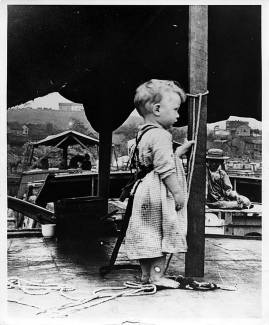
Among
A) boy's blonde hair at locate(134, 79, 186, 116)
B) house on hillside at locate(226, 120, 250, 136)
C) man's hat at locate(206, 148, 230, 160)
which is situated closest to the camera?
boy's blonde hair at locate(134, 79, 186, 116)

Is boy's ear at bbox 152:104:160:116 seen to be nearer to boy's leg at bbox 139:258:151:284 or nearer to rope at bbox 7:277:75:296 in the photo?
boy's leg at bbox 139:258:151:284

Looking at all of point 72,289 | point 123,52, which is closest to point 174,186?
point 72,289

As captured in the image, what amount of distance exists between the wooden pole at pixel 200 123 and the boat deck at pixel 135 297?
0.27 m

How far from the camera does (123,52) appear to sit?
136 inches

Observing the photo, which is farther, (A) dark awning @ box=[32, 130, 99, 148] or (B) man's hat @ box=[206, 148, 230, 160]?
(B) man's hat @ box=[206, 148, 230, 160]

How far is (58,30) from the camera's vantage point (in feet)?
9.93

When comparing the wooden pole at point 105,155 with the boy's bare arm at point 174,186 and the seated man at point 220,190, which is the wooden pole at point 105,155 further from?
the boy's bare arm at point 174,186

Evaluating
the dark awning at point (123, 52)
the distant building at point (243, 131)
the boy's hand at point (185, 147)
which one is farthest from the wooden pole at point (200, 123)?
the distant building at point (243, 131)

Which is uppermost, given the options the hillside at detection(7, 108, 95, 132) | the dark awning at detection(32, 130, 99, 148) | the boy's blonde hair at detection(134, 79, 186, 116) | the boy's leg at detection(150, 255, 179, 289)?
the boy's blonde hair at detection(134, 79, 186, 116)

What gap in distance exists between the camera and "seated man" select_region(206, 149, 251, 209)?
3254mm

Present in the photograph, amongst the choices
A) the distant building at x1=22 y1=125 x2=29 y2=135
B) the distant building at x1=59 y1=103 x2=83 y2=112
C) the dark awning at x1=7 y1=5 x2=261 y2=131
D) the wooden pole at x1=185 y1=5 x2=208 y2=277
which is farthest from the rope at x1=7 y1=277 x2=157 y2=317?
the distant building at x1=59 y1=103 x2=83 y2=112

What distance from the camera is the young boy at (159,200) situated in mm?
2426

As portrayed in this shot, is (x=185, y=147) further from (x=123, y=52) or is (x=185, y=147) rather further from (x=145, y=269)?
(x=123, y=52)

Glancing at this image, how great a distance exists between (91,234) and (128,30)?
63.6 inches
